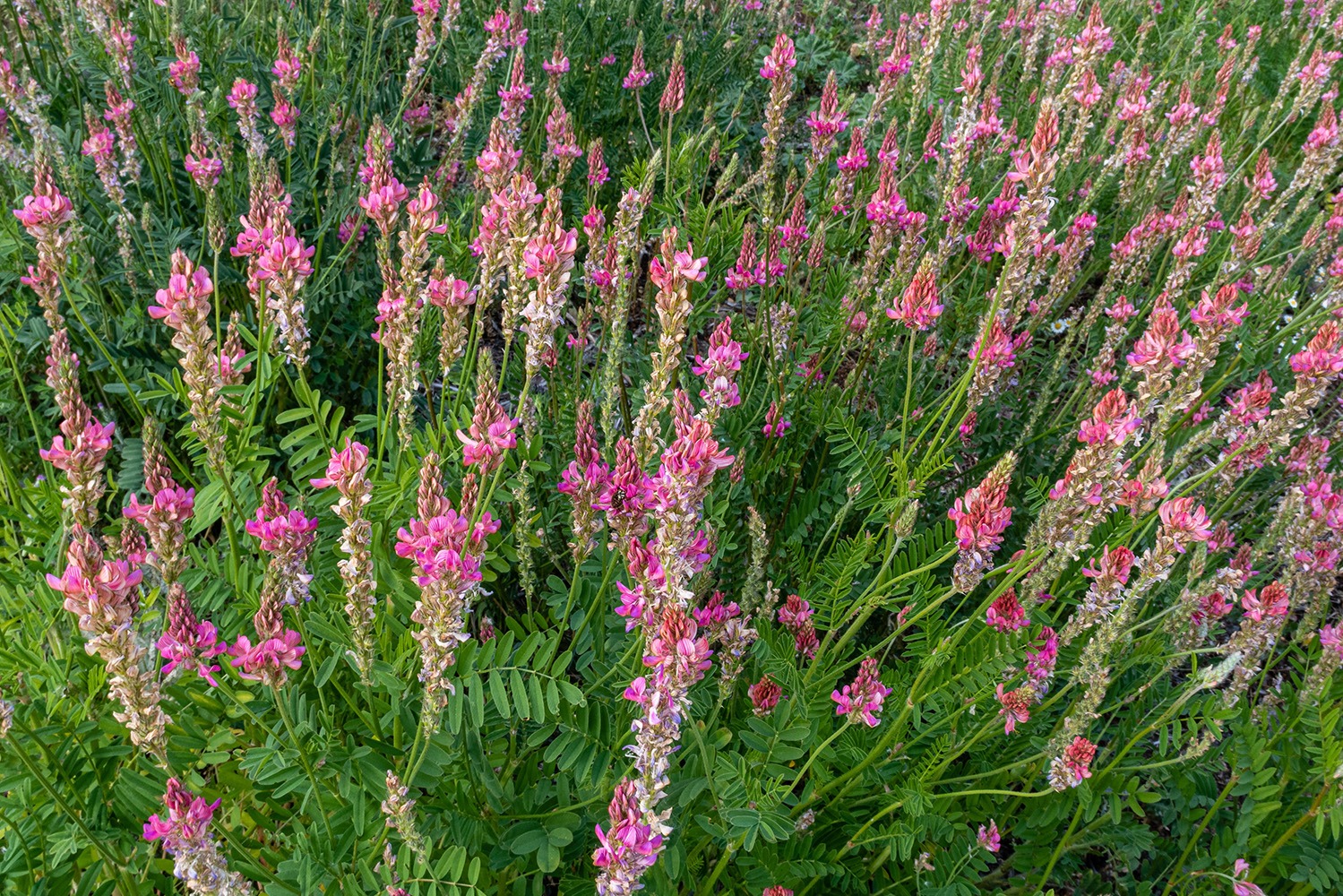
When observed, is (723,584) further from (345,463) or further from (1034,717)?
(345,463)

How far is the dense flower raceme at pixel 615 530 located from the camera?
150cm

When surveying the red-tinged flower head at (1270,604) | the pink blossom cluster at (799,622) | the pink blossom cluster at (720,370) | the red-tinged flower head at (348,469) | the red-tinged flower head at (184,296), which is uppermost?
the red-tinged flower head at (184,296)

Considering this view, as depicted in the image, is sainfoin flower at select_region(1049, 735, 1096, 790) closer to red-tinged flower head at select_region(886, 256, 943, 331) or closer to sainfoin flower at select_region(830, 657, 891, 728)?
sainfoin flower at select_region(830, 657, 891, 728)

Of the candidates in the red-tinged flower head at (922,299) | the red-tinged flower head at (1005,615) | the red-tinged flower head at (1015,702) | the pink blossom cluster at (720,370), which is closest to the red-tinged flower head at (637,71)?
the red-tinged flower head at (922,299)

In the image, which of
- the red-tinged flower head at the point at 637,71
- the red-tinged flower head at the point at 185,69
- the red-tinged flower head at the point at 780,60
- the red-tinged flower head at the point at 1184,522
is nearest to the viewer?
the red-tinged flower head at the point at 1184,522

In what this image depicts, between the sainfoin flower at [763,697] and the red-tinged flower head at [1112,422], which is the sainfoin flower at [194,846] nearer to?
the sainfoin flower at [763,697]

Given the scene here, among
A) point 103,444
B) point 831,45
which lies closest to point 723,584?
point 103,444

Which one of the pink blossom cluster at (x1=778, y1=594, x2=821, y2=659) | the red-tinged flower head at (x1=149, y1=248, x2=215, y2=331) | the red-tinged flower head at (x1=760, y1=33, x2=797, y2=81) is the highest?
the red-tinged flower head at (x1=760, y1=33, x2=797, y2=81)

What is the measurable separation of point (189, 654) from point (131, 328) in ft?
6.34

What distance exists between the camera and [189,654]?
1.36 metres

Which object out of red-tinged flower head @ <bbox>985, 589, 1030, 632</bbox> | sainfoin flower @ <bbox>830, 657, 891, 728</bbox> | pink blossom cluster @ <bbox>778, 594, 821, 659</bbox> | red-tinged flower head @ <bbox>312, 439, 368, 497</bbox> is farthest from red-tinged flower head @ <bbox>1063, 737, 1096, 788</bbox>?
red-tinged flower head @ <bbox>312, 439, 368, 497</bbox>

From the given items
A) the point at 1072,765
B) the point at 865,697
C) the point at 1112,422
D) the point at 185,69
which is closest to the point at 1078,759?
the point at 1072,765

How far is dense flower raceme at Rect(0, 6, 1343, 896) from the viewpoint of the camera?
150 centimetres

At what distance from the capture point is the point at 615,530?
167 cm
